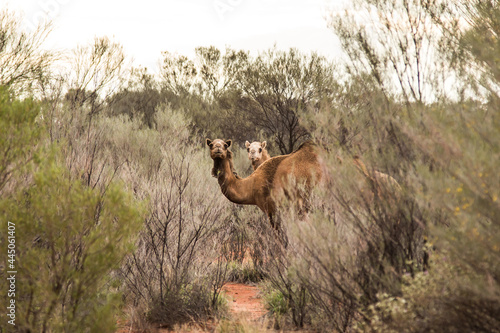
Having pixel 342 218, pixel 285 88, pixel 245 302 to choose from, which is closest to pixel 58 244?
pixel 342 218

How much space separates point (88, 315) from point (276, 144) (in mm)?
14883

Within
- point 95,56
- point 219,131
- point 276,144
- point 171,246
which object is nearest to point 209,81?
point 219,131

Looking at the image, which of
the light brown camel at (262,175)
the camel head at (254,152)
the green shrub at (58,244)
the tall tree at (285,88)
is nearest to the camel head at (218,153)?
the light brown camel at (262,175)

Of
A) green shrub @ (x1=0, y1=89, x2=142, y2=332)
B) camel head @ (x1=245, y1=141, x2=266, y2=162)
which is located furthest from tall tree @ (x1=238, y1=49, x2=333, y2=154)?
green shrub @ (x1=0, y1=89, x2=142, y2=332)

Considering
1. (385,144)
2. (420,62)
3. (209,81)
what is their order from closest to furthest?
(385,144) < (420,62) < (209,81)

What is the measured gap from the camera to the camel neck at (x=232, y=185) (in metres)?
8.02

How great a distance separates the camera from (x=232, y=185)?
8125 mm

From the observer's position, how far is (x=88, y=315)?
13.8 ft

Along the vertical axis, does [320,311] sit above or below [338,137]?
below

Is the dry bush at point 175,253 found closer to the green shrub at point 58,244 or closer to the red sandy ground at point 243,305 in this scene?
the red sandy ground at point 243,305

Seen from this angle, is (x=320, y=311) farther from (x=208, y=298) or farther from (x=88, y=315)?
(x=88, y=315)

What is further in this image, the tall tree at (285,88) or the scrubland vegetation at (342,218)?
the tall tree at (285,88)

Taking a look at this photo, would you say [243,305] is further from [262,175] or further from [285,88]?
[285,88]

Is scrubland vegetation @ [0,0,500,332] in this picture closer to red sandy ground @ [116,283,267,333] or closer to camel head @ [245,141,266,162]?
red sandy ground @ [116,283,267,333]
